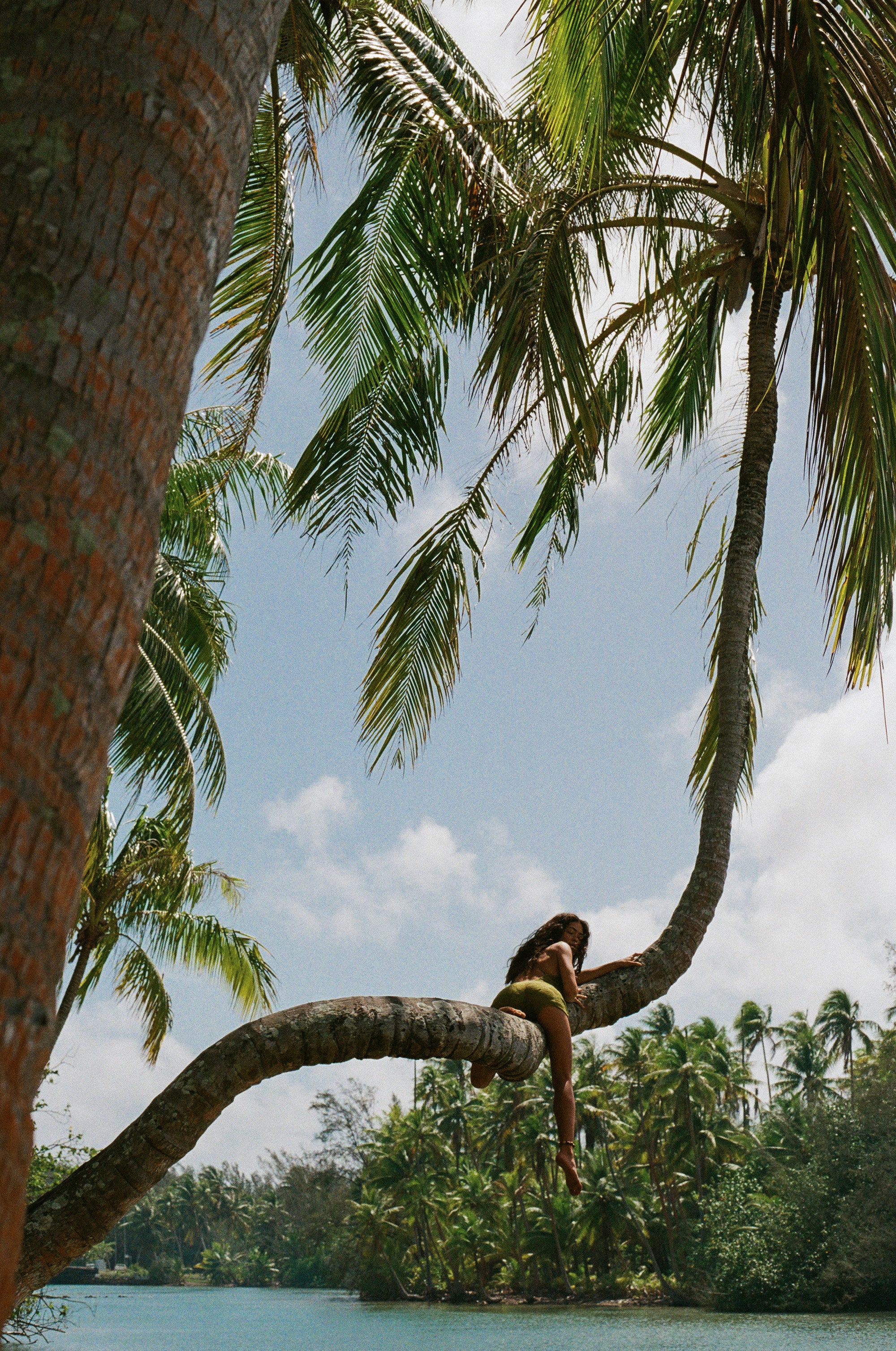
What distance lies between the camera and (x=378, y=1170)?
1912 inches

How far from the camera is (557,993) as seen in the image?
3.53 meters

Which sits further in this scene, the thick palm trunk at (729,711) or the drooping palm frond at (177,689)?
the drooping palm frond at (177,689)

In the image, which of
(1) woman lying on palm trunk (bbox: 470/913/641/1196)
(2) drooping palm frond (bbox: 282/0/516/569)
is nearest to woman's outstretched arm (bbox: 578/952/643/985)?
(1) woman lying on palm trunk (bbox: 470/913/641/1196)

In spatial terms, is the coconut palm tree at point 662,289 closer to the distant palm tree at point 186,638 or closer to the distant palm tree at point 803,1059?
the distant palm tree at point 186,638

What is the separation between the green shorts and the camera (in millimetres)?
3498

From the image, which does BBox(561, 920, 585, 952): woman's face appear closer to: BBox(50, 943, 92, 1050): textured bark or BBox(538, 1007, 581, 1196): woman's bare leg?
BBox(538, 1007, 581, 1196): woman's bare leg

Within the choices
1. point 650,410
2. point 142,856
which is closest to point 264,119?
point 650,410

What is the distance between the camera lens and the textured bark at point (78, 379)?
30.0 inches

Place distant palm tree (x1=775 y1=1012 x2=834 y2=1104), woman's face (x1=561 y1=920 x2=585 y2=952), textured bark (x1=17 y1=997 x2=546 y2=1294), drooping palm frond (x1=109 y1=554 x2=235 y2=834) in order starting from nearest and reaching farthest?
textured bark (x1=17 y1=997 x2=546 y2=1294)
woman's face (x1=561 y1=920 x2=585 y2=952)
drooping palm frond (x1=109 y1=554 x2=235 y2=834)
distant palm tree (x1=775 y1=1012 x2=834 y2=1104)

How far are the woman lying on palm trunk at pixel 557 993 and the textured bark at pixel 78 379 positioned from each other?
103 inches

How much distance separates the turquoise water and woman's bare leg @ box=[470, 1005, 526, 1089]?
27.1 ft

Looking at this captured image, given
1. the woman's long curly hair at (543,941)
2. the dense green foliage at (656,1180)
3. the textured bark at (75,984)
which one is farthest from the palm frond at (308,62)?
the dense green foliage at (656,1180)

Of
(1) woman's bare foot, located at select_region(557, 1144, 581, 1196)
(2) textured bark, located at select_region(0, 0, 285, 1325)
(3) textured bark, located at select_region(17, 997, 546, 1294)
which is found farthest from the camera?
(1) woman's bare foot, located at select_region(557, 1144, 581, 1196)

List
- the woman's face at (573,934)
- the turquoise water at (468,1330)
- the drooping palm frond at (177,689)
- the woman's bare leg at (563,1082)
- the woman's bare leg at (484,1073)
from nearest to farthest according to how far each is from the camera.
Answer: the woman's bare leg at (484,1073)
the woman's bare leg at (563,1082)
the woman's face at (573,934)
the drooping palm frond at (177,689)
the turquoise water at (468,1330)
